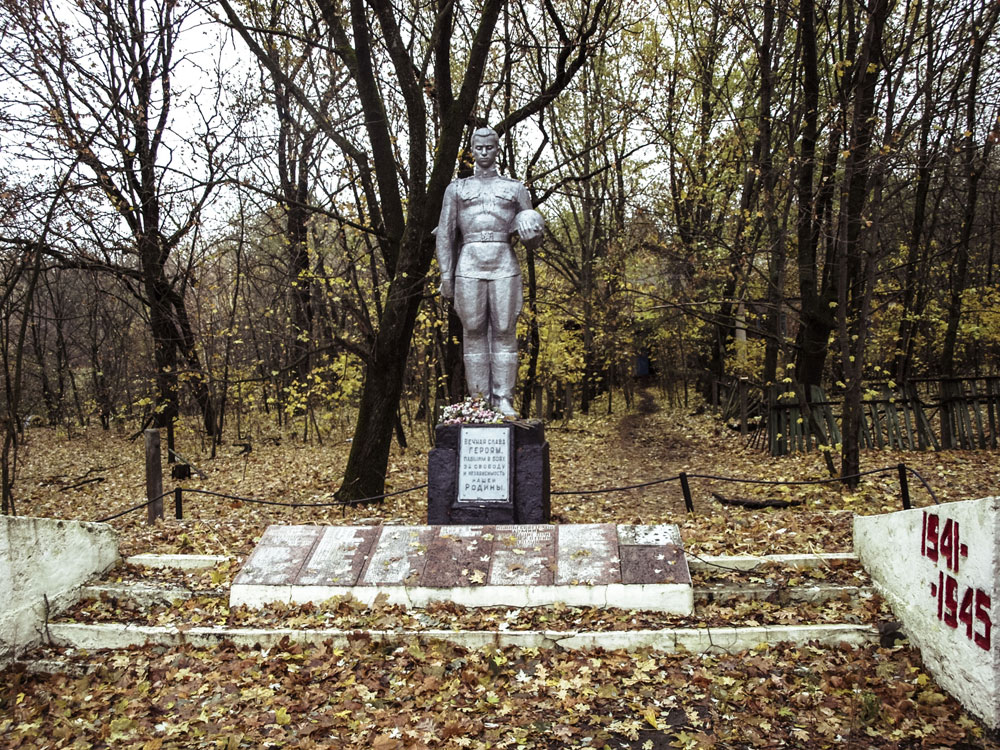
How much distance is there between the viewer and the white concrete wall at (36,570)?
16.2 feet

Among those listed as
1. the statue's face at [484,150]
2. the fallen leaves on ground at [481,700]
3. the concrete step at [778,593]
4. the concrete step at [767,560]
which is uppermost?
the statue's face at [484,150]

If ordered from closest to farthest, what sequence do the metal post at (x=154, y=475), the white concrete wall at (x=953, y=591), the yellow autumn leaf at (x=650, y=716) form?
the white concrete wall at (x=953, y=591)
the yellow autumn leaf at (x=650, y=716)
the metal post at (x=154, y=475)

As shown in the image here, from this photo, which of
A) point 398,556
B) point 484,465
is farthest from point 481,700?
point 484,465

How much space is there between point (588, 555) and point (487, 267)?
124 inches

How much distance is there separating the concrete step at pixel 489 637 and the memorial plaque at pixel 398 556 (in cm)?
60

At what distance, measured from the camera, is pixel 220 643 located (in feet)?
16.6

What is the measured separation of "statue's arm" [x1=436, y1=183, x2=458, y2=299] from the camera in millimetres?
7613

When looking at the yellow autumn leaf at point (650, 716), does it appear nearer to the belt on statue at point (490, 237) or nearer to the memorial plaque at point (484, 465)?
the memorial plaque at point (484, 465)

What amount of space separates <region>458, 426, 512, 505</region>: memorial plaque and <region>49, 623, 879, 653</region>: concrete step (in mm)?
2107

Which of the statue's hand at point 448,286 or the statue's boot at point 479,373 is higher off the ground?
the statue's hand at point 448,286

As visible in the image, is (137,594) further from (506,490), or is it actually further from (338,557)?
(506,490)

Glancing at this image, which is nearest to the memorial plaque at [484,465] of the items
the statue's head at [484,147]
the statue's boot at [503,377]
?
the statue's boot at [503,377]

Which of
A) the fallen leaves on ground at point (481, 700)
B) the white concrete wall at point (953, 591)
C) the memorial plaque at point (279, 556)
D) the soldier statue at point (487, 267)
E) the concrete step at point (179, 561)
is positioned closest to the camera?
the white concrete wall at point (953, 591)

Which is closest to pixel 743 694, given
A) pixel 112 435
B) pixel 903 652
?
pixel 903 652
